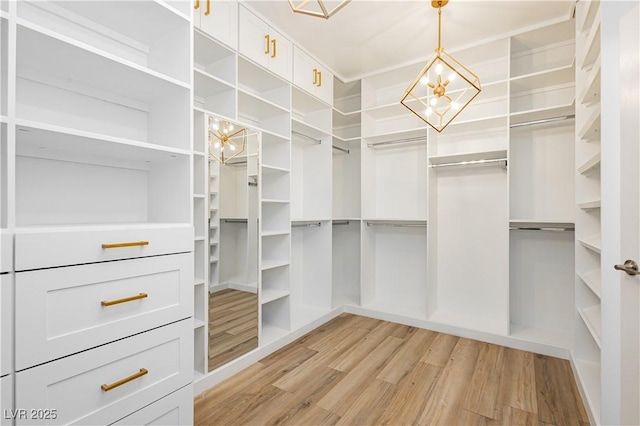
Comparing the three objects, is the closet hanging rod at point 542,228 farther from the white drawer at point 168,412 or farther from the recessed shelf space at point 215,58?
the white drawer at point 168,412

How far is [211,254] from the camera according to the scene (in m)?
2.15

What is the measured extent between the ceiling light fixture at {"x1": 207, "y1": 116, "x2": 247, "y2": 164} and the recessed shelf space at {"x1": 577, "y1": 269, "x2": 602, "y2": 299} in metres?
2.44

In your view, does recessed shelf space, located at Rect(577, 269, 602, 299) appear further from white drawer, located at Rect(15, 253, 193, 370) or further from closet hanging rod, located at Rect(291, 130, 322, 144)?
closet hanging rod, located at Rect(291, 130, 322, 144)

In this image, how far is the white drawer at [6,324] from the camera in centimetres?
95

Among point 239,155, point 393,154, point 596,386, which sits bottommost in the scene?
point 596,386

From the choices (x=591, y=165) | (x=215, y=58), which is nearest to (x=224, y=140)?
(x=215, y=58)

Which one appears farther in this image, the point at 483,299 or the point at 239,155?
the point at 483,299

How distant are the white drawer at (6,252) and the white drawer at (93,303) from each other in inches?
1.6

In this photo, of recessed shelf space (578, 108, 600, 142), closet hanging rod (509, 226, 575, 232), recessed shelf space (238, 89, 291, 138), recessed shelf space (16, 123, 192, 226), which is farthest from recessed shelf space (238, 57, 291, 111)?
closet hanging rod (509, 226, 575, 232)

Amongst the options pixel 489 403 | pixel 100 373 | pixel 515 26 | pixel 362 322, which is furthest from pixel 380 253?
pixel 100 373

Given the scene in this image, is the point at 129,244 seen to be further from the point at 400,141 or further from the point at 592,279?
the point at 400,141

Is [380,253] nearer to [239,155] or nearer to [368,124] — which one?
[368,124]

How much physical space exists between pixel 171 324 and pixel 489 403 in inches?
77.2

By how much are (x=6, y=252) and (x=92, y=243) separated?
0.23 metres
